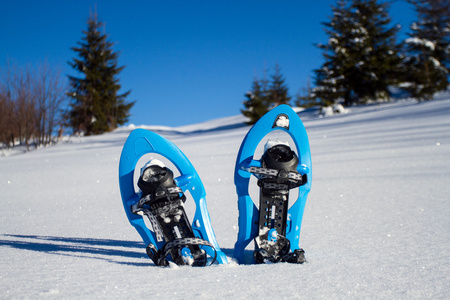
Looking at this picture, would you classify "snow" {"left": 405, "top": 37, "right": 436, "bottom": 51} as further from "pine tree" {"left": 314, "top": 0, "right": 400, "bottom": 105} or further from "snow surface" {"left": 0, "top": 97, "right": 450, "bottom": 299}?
"snow surface" {"left": 0, "top": 97, "right": 450, "bottom": 299}

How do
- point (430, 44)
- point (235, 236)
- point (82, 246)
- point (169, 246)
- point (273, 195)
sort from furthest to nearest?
point (430, 44) → point (235, 236) → point (82, 246) → point (273, 195) → point (169, 246)

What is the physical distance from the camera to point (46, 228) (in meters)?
2.13

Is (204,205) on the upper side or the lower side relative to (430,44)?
lower

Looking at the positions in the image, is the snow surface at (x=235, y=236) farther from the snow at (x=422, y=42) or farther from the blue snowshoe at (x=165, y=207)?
the snow at (x=422, y=42)

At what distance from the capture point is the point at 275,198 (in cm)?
153

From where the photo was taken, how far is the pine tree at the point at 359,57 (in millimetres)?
16766

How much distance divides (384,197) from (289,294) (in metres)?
1.87

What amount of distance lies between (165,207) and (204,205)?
0.20 meters

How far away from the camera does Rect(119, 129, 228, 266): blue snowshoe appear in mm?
1395

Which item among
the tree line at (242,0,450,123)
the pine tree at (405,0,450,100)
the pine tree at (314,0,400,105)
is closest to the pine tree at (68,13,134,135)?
the tree line at (242,0,450,123)

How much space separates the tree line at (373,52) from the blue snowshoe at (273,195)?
610 inches

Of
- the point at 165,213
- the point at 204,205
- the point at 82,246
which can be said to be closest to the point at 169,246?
the point at 165,213

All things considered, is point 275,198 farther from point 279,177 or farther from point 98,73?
point 98,73

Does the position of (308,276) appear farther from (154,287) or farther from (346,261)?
(154,287)
